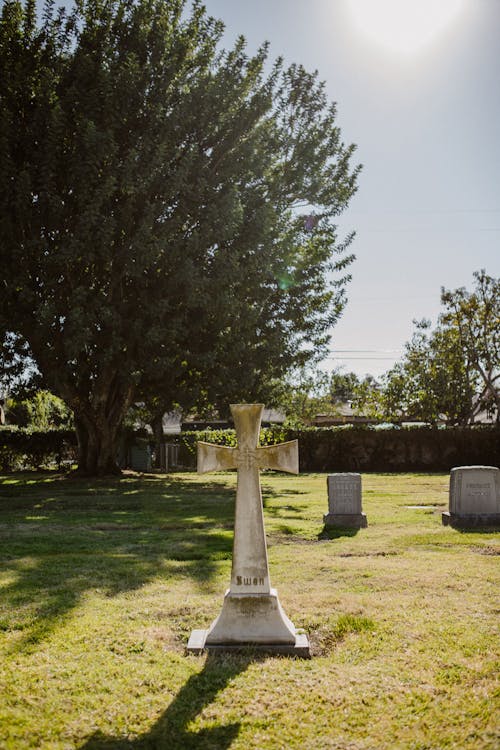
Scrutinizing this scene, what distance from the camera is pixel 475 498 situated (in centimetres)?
1062

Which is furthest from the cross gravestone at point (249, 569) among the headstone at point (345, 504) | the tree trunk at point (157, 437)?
the tree trunk at point (157, 437)

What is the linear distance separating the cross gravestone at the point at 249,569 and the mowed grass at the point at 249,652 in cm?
17

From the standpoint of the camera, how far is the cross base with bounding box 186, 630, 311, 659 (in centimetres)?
432

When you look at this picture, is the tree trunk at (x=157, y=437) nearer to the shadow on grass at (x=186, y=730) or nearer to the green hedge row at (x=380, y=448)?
the green hedge row at (x=380, y=448)

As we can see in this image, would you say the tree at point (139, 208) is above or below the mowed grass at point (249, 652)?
above

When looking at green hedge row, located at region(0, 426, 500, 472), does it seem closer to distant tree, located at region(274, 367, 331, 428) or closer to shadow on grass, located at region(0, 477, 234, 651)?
distant tree, located at region(274, 367, 331, 428)

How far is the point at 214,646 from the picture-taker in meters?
4.41

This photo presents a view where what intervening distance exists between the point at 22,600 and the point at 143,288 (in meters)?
12.8

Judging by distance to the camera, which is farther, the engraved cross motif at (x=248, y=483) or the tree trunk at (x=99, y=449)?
the tree trunk at (x=99, y=449)

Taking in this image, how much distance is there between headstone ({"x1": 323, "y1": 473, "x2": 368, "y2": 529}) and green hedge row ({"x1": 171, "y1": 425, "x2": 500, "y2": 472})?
19874mm

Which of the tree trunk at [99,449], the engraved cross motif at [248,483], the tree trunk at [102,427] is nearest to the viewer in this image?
the engraved cross motif at [248,483]

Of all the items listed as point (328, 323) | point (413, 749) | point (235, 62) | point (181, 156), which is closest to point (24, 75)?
point (181, 156)

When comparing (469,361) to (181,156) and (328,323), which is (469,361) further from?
(181,156)

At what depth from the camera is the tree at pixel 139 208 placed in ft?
52.2
